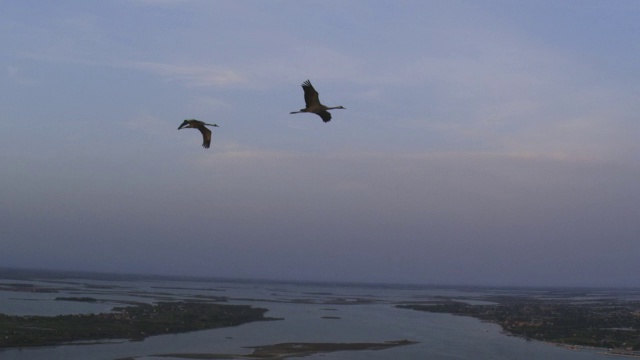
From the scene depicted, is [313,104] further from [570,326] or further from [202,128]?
[570,326]

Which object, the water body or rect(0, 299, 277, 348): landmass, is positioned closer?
the water body

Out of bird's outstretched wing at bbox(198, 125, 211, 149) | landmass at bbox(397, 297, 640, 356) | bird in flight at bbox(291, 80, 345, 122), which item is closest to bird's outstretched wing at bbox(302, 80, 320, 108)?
bird in flight at bbox(291, 80, 345, 122)

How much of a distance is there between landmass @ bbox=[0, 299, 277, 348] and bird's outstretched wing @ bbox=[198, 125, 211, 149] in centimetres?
2504

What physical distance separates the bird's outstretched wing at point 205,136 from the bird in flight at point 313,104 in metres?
1.33

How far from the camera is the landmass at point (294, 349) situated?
28.8 metres

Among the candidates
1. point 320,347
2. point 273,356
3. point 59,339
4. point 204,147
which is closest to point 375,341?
point 320,347

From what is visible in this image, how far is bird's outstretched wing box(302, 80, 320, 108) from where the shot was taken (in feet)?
25.1

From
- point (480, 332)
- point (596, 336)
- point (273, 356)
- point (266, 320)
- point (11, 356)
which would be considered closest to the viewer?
point (11, 356)

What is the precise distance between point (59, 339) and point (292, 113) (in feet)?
90.6

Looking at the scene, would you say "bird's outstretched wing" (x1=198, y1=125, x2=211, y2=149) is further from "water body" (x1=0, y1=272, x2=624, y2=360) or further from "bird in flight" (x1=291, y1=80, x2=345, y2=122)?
"water body" (x1=0, y1=272, x2=624, y2=360)

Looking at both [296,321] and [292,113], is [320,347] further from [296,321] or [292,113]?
[292,113]

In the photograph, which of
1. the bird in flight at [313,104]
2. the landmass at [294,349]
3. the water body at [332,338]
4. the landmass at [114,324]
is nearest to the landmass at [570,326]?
the water body at [332,338]

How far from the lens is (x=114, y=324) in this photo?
120 feet

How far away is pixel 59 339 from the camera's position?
31.1 metres
